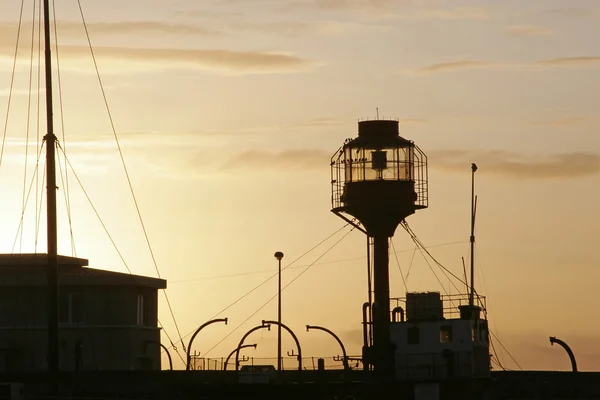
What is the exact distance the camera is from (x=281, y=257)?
82.1 meters

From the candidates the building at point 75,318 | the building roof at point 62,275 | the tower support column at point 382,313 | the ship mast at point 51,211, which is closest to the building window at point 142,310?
the building at point 75,318

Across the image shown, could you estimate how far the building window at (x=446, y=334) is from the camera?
258 ft

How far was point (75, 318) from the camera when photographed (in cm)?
8312

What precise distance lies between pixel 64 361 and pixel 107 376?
32.7ft

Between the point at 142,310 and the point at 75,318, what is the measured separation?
4.60 m

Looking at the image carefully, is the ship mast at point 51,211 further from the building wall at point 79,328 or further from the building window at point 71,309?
the building window at point 71,309

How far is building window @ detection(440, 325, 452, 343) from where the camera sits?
78.7 metres

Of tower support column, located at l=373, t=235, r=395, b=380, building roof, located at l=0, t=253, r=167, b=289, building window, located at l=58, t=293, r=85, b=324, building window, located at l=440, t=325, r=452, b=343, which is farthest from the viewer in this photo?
building window, located at l=58, t=293, r=85, b=324

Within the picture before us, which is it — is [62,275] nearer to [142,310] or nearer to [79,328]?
[79,328]

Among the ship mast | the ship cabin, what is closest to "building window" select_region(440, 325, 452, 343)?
the ship cabin

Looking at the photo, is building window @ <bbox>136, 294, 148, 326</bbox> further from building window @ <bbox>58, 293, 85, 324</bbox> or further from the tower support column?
the tower support column

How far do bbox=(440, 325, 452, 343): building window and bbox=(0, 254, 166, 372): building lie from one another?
18.8 meters

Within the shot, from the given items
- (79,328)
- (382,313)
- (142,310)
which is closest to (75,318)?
(79,328)

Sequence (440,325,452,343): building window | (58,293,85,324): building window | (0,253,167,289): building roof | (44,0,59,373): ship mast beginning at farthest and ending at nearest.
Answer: (58,293,85,324): building window < (0,253,167,289): building roof < (440,325,452,343): building window < (44,0,59,373): ship mast
